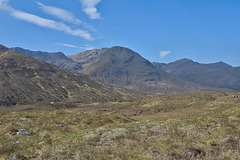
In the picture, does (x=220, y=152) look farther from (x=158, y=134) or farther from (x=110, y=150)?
(x=110, y=150)

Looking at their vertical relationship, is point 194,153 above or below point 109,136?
above

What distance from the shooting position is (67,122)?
23781 millimetres

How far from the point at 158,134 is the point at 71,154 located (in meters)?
6.46

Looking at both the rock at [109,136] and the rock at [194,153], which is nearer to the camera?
the rock at [194,153]

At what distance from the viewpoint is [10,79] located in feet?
566

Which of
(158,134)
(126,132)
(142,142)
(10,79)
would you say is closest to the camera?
(142,142)

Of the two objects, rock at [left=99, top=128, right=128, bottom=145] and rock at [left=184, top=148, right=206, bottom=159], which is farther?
rock at [left=99, top=128, right=128, bottom=145]

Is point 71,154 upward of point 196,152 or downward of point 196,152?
downward

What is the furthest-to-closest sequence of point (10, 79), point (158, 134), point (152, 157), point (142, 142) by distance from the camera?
point (10, 79) < point (158, 134) < point (142, 142) < point (152, 157)

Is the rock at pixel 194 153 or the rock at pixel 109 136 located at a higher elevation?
the rock at pixel 194 153

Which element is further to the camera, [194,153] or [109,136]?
[109,136]

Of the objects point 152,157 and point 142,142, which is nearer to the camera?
point 152,157

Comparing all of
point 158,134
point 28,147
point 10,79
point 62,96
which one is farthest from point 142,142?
point 10,79

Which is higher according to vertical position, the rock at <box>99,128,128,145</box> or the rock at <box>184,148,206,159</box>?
the rock at <box>184,148,206,159</box>
